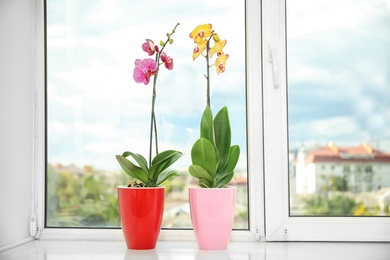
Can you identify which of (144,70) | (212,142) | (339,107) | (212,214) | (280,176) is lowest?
(212,214)

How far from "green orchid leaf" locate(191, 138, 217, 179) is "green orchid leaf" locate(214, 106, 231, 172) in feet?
0.18

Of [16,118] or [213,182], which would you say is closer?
[213,182]

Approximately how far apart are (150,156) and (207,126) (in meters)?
0.23

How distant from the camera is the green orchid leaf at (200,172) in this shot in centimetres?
162

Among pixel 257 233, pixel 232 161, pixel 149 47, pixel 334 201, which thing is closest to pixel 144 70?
pixel 149 47

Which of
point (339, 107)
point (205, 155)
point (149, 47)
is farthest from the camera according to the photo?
point (339, 107)

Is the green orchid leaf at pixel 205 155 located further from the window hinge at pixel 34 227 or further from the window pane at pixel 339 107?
the window hinge at pixel 34 227

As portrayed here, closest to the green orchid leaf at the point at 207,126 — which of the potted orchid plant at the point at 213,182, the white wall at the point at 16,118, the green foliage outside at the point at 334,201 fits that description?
the potted orchid plant at the point at 213,182

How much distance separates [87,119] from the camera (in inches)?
75.6

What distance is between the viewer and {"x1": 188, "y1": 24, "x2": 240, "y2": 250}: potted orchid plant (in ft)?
5.36

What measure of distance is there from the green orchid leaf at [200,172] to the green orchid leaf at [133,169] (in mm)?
161

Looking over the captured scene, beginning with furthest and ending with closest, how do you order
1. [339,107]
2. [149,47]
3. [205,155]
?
1. [339,107]
2. [149,47]
3. [205,155]

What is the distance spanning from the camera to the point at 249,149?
6.10 ft

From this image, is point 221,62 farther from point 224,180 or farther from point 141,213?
point 141,213
